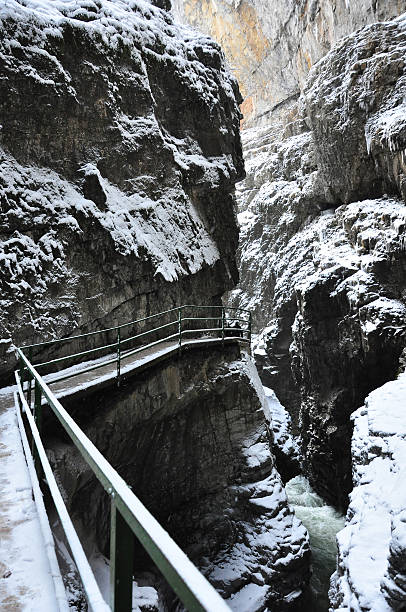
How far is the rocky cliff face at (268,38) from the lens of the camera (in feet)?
131

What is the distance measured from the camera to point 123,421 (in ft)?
24.4

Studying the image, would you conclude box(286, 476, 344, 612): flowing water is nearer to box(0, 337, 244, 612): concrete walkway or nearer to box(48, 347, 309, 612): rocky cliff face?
box(48, 347, 309, 612): rocky cliff face

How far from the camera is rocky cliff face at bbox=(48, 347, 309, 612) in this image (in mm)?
8203

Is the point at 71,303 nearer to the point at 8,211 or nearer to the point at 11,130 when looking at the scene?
the point at 8,211

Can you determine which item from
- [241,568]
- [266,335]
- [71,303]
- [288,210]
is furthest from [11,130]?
[288,210]

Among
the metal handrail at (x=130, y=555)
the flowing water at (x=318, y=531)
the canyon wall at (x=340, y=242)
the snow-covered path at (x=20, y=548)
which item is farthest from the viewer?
the canyon wall at (x=340, y=242)

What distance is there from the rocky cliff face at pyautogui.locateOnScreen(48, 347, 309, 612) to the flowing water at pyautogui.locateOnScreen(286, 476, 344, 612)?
71.4 inches

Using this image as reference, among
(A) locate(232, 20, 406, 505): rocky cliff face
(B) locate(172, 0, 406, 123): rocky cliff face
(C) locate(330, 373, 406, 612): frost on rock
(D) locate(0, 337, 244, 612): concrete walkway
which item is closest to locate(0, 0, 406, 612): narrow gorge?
(C) locate(330, 373, 406, 612): frost on rock

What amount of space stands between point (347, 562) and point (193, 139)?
1298cm

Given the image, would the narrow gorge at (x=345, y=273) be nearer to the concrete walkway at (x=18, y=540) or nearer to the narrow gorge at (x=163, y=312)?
the narrow gorge at (x=163, y=312)

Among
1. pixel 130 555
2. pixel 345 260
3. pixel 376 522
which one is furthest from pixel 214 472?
pixel 345 260

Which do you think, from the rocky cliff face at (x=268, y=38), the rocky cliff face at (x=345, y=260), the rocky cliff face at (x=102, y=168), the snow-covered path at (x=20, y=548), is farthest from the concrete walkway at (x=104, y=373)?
the rocky cliff face at (x=268, y=38)

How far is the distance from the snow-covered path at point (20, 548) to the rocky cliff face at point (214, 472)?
3.51 metres

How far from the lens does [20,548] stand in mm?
2533
